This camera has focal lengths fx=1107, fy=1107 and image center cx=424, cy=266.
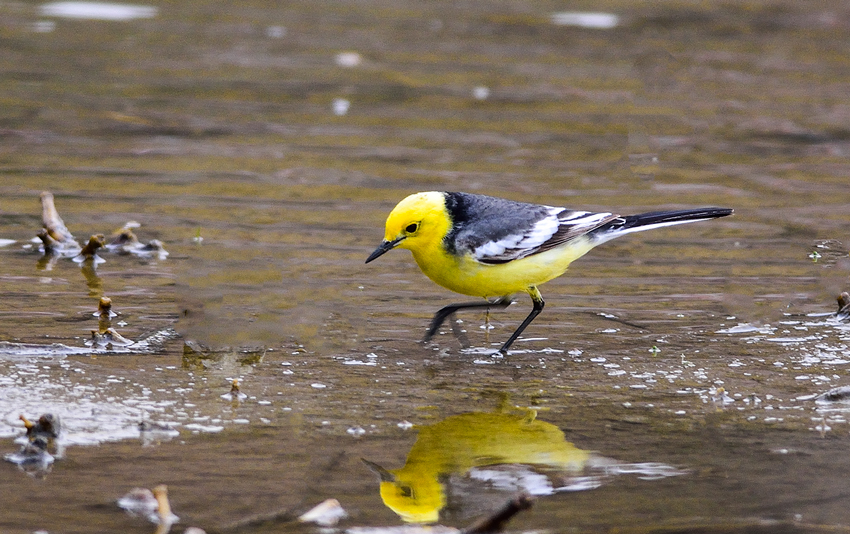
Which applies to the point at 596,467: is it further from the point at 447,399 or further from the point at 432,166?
the point at 432,166

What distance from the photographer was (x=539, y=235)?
5.94 meters

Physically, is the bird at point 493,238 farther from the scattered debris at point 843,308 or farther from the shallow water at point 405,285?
the scattered debris at point 843,308

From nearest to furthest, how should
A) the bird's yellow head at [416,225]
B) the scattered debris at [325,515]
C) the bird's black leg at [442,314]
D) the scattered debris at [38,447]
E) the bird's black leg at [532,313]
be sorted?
1. the scattered debris at [325,515]
2. the scattered debris at [38,447]
3. the bird's yellow head at [416,225]
4. the bird's black leg at [532,313]
5. the bird's black leg at [442,314]

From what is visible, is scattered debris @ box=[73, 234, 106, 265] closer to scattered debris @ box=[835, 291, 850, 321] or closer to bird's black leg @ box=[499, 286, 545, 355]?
bird's black leg @ box=[499, 286, 545, 355]

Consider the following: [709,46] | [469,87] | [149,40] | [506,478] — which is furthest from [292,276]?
[709,46]

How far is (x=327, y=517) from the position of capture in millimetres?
3725

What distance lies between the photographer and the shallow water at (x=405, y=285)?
4109mm

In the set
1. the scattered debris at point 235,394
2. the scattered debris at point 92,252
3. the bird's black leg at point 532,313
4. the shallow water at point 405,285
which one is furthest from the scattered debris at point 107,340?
the bird's black leg at point 532,313

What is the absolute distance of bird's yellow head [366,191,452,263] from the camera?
5645mm

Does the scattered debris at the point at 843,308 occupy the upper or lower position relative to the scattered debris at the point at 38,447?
lower

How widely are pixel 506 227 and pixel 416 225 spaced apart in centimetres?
51

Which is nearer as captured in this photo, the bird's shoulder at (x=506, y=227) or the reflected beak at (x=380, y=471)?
the reflected beak at (x=380, y=471)

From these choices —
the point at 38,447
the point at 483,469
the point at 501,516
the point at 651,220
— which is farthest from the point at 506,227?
the point at 501,516

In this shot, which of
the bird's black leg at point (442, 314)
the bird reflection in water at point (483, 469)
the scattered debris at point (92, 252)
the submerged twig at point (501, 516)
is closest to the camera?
the submerged twig at point (501, 516)
